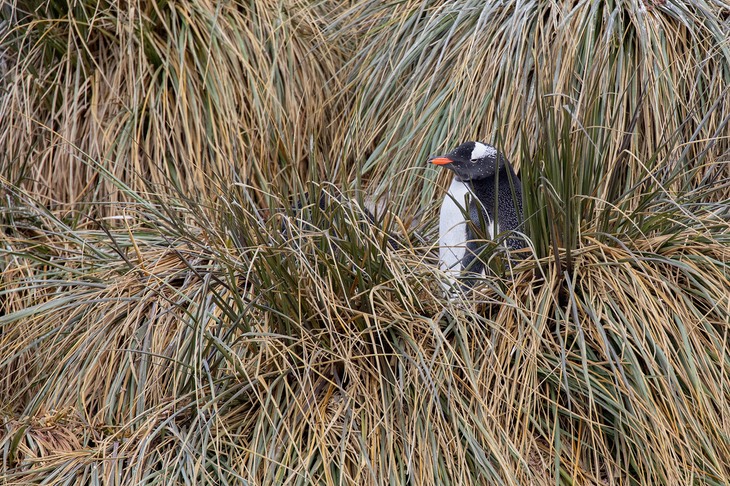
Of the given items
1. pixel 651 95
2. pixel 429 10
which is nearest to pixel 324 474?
pixel 651 95

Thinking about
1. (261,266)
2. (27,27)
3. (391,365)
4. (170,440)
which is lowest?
(170,440)

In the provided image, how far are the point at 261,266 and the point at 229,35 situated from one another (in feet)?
5.71

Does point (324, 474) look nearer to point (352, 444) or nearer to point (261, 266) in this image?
point (352, 444)

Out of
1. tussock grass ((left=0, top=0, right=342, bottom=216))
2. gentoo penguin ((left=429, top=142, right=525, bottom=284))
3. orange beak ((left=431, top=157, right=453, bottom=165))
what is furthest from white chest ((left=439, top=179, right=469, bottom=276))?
tussock grass ((left=0, top=0, right=342, bottom=216))

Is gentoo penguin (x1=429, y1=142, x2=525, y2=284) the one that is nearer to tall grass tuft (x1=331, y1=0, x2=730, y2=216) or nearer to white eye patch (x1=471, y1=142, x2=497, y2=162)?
white eye patch (x1=471, y1=142, x2=497, y2=162)

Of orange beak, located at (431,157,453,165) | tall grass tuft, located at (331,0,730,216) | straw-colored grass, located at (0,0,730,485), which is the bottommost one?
straw-colored grass, located at (0,0,730,485)

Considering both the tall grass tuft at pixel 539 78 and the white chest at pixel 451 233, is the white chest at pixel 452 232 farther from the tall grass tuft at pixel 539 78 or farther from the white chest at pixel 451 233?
the tall grass tuft at pixel 539 78

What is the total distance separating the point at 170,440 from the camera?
→ 7.47ft

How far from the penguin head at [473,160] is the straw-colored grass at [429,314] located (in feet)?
0.43

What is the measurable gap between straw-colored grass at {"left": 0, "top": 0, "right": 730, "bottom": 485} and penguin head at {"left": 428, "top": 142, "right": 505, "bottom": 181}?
5.2 inches

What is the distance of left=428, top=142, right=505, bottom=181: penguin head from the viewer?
108 inches

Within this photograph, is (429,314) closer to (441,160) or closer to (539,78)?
(441,160)

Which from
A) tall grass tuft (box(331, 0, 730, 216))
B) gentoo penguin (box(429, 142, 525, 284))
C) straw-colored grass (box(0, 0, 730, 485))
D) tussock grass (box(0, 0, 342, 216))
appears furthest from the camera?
tussock grass (box(0, 0, 342, 216))

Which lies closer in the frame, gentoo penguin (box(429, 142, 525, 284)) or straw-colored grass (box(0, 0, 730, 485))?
straw-colored grass (box(0, 0, 730, 485))
